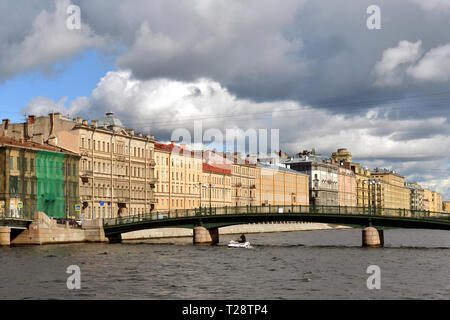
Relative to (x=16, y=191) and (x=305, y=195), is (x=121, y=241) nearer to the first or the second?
(x=16, y=191)

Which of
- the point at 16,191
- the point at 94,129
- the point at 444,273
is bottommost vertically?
the point at 444,273

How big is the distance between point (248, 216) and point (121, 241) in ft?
41.4

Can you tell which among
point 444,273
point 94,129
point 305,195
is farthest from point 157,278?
point 305,195

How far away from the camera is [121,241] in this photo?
2621 inches

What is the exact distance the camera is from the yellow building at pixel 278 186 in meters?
133

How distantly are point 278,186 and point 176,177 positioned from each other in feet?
146

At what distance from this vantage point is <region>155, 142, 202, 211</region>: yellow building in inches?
3743

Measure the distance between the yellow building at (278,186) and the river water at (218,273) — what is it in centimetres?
7666

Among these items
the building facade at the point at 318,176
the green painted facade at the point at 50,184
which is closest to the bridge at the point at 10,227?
the green painted facade at the point at 50,184

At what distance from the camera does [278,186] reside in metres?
141

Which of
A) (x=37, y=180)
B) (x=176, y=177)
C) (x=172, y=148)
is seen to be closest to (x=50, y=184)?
(x=37, y=180)

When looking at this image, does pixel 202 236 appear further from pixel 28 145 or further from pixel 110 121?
pixel 110 121

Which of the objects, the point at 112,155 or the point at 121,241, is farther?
the point at 112,155

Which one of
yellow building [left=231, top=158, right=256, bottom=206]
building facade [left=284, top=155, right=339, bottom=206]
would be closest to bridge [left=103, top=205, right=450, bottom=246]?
yellow building [left=231, top=158, right=256, bottom=206]
